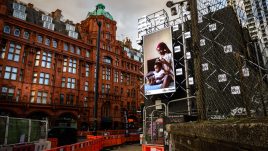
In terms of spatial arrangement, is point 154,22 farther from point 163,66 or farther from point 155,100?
point 155,100

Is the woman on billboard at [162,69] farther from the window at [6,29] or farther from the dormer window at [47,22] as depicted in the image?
the dormer window at [47,22]

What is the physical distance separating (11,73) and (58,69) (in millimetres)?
7554

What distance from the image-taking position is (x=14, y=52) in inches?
1297

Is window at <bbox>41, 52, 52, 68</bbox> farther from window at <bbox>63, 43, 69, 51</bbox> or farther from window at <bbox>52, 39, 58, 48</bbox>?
window at <bbox>63, 43, 69, 51</bbox>

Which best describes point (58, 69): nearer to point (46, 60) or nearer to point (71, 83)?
point (46, 60)

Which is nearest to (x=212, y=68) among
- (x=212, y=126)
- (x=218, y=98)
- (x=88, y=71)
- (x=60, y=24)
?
(x=218, y=98)

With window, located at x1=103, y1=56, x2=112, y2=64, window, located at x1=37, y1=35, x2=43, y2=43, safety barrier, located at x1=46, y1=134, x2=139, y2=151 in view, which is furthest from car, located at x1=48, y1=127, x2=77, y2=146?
window, located at x1=103, y1=56, x2=112, y2=64

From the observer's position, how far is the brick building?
32125mm

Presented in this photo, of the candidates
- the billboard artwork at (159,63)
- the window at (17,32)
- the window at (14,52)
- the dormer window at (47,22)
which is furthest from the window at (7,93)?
the billboard artwork at (159,63)

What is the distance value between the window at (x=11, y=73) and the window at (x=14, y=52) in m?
1.54

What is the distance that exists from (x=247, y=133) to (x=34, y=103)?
115 feet

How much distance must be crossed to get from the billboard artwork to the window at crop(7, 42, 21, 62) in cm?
2092

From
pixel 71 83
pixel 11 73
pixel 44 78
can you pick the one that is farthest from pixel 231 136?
pixel 71 83

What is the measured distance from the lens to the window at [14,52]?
3244cm
